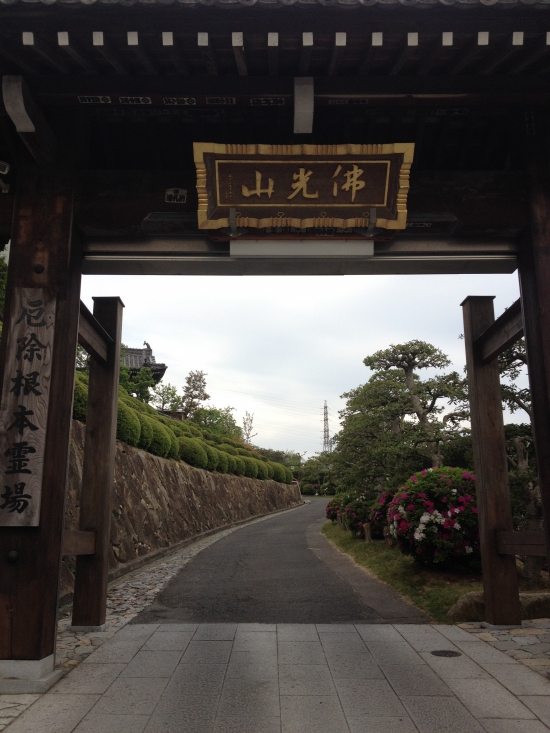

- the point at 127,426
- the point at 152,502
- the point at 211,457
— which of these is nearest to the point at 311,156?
the point at 127,426

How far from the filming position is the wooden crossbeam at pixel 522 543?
21.2 ft

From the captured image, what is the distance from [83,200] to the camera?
5.63 m

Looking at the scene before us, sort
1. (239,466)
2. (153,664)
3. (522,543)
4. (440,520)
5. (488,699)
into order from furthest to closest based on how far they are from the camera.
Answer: (239,466), (440,520), (522,543), (153,664), (488,699)

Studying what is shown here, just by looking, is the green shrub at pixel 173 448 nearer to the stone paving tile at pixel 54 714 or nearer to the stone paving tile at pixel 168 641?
the stone paving tile at pixel 168 641

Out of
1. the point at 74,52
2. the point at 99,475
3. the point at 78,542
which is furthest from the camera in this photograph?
the point at 99,475

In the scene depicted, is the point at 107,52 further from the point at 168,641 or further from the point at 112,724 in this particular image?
the point at 168,641

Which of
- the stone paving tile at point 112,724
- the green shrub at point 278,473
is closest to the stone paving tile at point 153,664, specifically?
the stone paving tile at point 112,724

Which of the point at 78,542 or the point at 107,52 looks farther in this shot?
the point at 78,542

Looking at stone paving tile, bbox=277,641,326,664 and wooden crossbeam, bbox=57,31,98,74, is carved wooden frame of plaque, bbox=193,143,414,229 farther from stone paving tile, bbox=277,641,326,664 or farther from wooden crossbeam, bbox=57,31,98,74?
stone paving tile, bbox=277,641,326,664

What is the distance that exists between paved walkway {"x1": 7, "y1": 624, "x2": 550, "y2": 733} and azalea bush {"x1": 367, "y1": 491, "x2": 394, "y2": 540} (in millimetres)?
7134

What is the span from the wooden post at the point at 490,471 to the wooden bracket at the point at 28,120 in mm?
5798

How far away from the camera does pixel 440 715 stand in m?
4.12

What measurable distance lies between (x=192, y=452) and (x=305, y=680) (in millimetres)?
17596

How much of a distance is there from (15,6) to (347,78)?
2797mm
